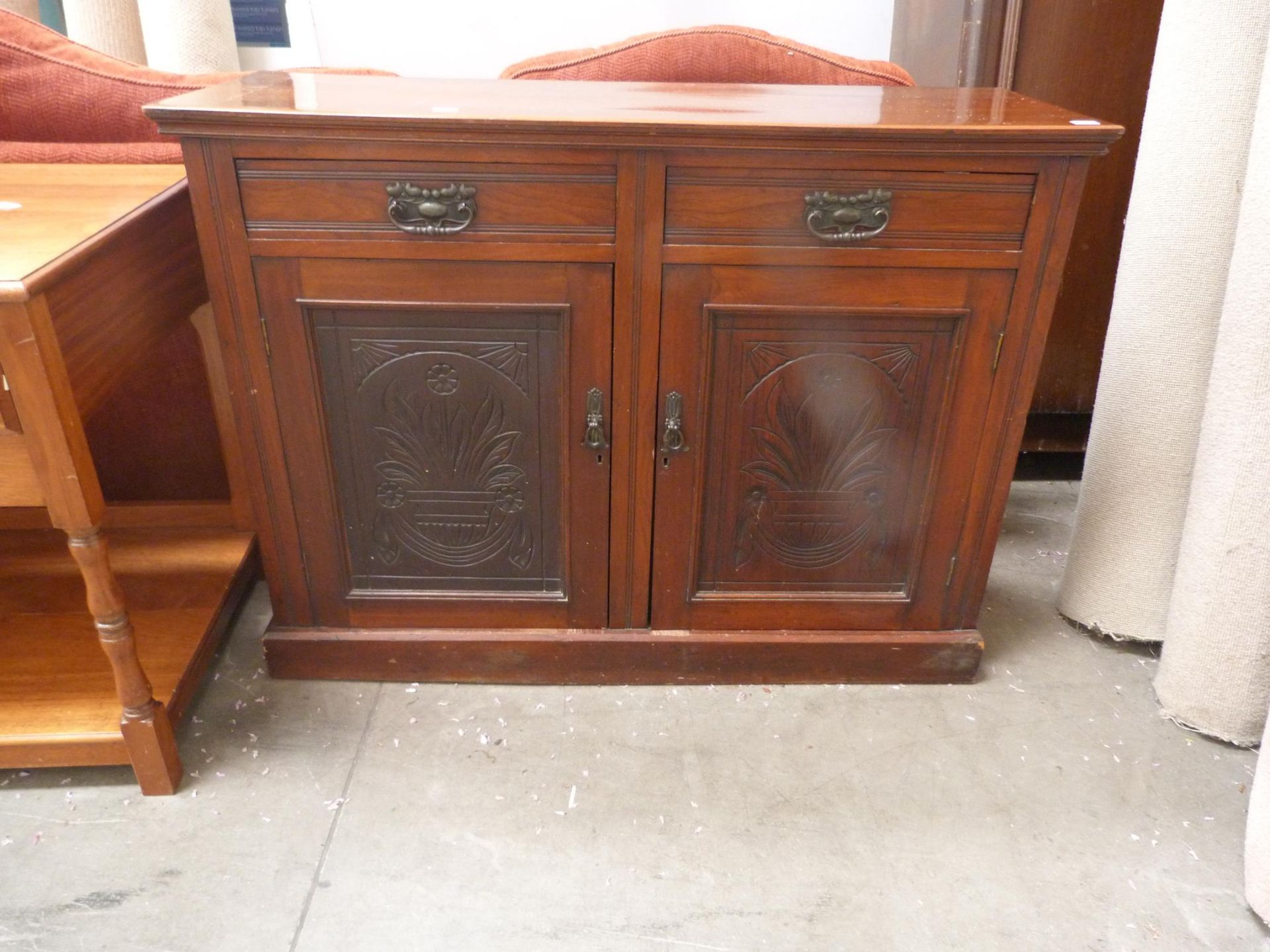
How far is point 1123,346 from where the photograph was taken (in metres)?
1.45

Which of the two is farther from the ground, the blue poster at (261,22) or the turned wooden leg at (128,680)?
the blue poster at (261,22)

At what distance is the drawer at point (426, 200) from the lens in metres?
1.11

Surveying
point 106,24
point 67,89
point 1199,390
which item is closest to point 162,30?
point 106,24

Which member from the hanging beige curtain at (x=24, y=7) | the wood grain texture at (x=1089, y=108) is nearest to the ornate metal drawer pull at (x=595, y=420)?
the wood grain texture at (x=1089, y=108)

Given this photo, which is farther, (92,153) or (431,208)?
(92,153)

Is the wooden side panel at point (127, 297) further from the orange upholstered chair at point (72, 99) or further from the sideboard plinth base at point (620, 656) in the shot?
the sideboard plinth base at point (620, 656)

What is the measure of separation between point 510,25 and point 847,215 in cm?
132

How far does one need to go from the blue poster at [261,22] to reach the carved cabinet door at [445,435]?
130 centimetres

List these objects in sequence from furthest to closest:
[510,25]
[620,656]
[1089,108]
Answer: [510,25] → [1089,108] → [620,656]

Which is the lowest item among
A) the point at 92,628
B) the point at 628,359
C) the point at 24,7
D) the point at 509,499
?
the point at 92,628

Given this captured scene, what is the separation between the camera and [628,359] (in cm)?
Result: 124

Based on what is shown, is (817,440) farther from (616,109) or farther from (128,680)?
(128,680)

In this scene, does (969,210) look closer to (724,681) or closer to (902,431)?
(902,431)

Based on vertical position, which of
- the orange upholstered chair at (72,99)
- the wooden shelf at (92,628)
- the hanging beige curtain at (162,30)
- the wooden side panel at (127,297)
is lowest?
the wooden shelf at (92,628)
